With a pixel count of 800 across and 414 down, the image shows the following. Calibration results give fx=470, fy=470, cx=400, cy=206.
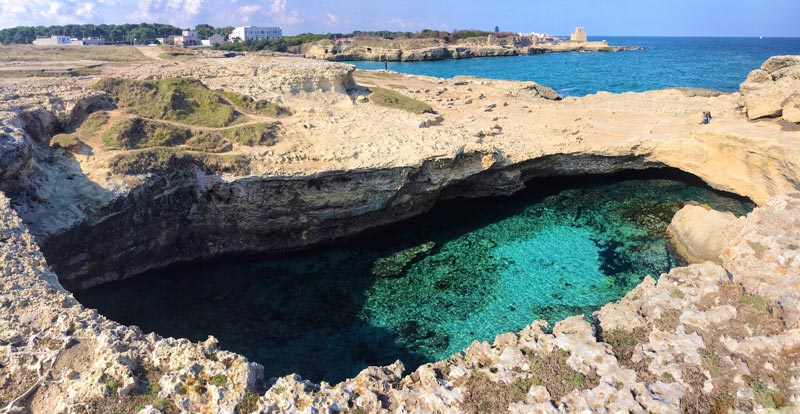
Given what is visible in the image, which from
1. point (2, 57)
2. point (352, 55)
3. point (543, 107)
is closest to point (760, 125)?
point (543, 107)

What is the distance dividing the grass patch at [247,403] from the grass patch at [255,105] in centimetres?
1645

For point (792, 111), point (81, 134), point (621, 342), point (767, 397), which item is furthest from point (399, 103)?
point (767, 397)

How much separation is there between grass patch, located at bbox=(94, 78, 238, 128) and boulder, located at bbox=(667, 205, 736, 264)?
19.1 meters

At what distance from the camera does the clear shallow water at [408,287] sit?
1374 centimetres

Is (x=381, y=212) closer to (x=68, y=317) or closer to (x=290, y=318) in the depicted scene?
(x=290, y=318)

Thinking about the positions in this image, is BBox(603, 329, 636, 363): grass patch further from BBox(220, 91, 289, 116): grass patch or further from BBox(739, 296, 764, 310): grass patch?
BBox(220, 91, 289, 116): grass patch

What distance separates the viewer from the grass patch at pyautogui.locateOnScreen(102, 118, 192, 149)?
57.4 ft

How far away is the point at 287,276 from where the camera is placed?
1709cm

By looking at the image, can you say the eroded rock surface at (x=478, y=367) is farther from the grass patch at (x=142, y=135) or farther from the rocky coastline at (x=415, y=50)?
the rocky coastline at (x=415, y=50)

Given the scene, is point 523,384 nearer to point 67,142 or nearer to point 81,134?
point 67,142

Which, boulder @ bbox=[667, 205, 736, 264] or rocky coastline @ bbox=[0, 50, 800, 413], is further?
boulder @ bbox=[667, 205, 736, 264]

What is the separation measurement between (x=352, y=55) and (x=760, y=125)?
81022 mm

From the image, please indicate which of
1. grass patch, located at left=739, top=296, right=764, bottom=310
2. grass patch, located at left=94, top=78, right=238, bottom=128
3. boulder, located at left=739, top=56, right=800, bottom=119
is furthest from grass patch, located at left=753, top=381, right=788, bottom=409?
grass patch, located at left=94, top=78, right=238, bottom=128

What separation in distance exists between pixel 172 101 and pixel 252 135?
4478mm
